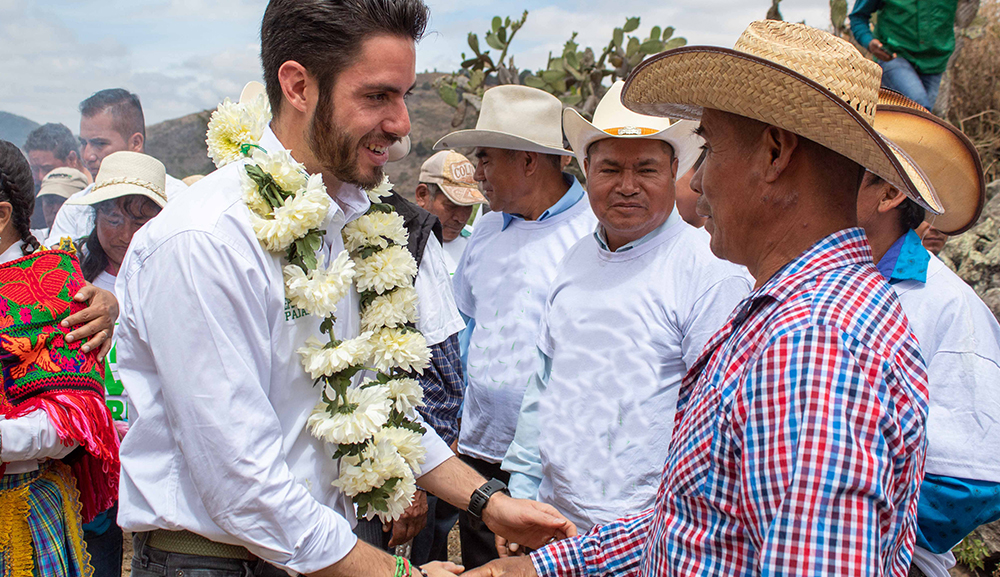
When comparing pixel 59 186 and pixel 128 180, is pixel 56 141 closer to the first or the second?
pixel 59 186

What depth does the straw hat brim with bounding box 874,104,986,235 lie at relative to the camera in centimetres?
241

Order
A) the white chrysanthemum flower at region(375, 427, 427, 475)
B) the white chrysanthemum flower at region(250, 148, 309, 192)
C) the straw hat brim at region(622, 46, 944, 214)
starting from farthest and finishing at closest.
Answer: the white chrysanthemum flower at region(375, 427, 427, 475), the white chrysanthemum flower at region(250, 148, 309, 192), the straw hat brim at region(622, 46, 944, 214)

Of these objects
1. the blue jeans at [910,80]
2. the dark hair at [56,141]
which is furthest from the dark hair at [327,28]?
the dark hair at [56,141]

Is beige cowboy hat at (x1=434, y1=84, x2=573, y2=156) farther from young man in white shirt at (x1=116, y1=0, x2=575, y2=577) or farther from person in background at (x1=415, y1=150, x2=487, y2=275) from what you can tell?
young man in white shirt at (x1=116, y1=0, x2=575, y2=577)

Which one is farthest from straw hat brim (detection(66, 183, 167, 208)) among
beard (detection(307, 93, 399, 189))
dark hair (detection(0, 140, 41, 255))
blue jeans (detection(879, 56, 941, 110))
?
blue jeans (detection(879, 56, 941, 110))

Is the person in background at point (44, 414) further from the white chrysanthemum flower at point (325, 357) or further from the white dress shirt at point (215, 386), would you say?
the white chrysanthemum flower at point (325, 357)

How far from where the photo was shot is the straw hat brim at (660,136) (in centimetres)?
308

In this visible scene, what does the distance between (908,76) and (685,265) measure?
14.2 feet

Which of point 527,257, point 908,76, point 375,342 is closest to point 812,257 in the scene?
point 375,342

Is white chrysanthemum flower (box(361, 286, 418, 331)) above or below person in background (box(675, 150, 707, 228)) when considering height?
below

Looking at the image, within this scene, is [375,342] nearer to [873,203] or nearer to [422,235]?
[422,235]

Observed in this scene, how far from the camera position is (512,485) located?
2971 millimetres

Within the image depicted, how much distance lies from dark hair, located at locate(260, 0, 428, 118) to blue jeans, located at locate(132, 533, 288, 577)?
1.23 metres

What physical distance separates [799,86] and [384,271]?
1337 millimetres
